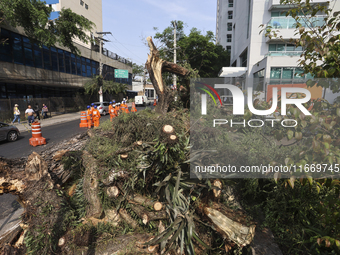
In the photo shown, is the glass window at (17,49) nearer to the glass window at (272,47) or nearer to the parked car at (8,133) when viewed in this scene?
the parked car at (8,133)

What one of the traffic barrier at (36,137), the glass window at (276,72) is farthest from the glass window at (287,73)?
the traffic barrier at (36,137)

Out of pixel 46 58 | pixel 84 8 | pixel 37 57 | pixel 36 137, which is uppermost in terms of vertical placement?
pixel 84 8

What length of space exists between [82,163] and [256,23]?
2224 cm

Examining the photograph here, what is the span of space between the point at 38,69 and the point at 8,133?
13.2 meters

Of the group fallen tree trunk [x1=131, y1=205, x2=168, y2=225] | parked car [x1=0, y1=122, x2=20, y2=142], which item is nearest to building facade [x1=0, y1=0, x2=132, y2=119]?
parked car [x1=0, y1=122, x2=20, y2=142]

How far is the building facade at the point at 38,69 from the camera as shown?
17516 millimetres

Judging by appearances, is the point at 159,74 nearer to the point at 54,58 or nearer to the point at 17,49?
the point at 17,49

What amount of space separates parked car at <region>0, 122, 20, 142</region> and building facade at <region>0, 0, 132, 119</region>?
780 centimetres

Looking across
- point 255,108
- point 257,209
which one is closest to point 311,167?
point 255,108

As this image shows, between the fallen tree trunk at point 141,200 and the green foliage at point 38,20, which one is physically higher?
the green foliage at point 38,20

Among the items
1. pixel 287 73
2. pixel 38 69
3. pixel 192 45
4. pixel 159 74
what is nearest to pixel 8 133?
pixel 159 74

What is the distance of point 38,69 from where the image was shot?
68.1 ft

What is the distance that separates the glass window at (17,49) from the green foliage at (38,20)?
1292 millimetres

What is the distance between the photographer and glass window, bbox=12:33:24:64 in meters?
18.1
